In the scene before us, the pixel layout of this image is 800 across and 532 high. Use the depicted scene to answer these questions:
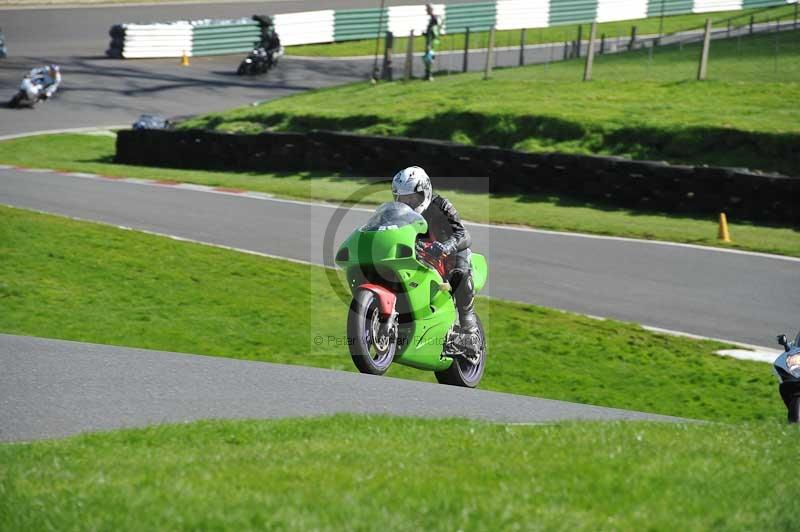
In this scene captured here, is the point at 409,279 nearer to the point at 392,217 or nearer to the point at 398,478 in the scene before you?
the point at 392,217

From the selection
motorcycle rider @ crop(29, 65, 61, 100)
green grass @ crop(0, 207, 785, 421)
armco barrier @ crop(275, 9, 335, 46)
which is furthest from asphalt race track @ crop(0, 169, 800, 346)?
armco barrier @ crop(275, 9, 335, 46)

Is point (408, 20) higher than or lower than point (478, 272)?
lower

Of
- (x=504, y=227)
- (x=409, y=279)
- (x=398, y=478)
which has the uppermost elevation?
(x=409, y=279)

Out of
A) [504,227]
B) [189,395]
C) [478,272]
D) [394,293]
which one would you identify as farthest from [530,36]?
[189,395]

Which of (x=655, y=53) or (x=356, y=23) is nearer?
(x=655, y=53)

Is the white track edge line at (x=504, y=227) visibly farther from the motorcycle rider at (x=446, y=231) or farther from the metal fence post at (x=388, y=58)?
the metal fence post at (x=388, y=58)

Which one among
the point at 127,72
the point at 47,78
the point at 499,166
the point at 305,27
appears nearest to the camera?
the point at 499,166

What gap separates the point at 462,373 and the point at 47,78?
88.8 ft

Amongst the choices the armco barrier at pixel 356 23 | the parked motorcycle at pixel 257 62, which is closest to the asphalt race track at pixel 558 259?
the parked motorcycle at pixel 257 62

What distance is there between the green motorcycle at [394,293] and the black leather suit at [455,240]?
11cm

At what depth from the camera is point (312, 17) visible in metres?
44.8

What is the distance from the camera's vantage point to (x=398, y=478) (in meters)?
5.52

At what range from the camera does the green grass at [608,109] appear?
21.4 m

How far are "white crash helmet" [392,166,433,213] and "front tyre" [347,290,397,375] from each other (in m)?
0.91
